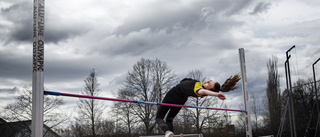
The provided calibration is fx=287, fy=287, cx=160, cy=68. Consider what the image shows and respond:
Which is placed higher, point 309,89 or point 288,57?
point 288,57

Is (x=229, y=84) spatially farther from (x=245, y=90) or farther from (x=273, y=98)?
(x=273, y=98)

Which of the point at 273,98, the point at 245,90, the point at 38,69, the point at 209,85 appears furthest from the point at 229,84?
the point at 273,98

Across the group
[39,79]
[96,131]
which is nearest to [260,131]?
[96,131]

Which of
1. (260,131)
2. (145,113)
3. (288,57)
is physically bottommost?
(260,131)

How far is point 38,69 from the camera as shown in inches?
121

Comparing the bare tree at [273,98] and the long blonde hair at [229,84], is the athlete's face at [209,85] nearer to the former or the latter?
the long blonde hair at [229,84]

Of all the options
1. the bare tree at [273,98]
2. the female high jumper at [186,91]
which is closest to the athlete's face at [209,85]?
the female high jumper at [186,91]

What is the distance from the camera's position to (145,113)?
1755 centimetres

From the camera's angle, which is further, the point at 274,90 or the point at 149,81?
the point at 274,90

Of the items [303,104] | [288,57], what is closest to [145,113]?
[303,104]

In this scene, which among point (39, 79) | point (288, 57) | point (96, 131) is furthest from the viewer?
point (96, 131)

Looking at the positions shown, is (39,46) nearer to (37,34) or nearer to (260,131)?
(37,34)

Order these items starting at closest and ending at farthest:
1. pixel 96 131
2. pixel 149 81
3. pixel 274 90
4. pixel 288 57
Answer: pixel 288 57 < pixel 96 131 < pixel 149 81 < pixel 274 90

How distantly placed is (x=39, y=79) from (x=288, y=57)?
22.9ft
